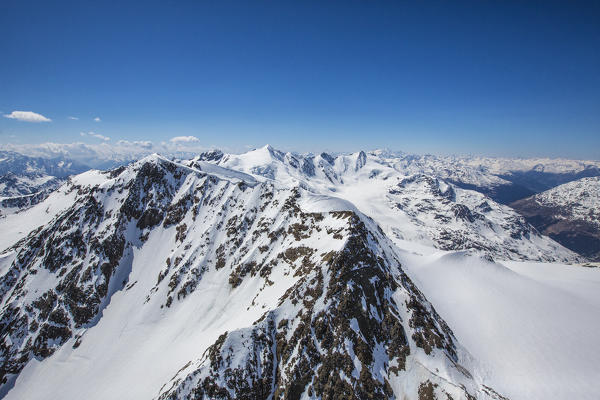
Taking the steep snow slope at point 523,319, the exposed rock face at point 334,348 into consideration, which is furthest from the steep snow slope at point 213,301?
the steep snow slope at point 523,319

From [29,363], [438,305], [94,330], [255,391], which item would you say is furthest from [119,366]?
[438,305]

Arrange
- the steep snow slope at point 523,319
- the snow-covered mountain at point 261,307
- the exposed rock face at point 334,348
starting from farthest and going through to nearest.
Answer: the steep snow slope at point 523,319 → the snow-covered mountain at point 261,307 → the exposed rock face at point 334,348

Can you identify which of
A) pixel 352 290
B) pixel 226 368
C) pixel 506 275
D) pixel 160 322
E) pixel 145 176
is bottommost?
pixel 160 322

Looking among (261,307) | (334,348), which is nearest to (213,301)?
(261,307)

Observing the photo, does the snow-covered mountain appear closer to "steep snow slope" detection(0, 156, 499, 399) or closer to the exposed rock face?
the exposed rock face

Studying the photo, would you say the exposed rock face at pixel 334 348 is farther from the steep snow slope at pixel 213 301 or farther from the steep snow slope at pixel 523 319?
the steep snow slope at pixel 523 319

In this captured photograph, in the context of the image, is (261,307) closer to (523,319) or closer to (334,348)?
(334,348)

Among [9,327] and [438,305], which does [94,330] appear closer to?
[9,327]
